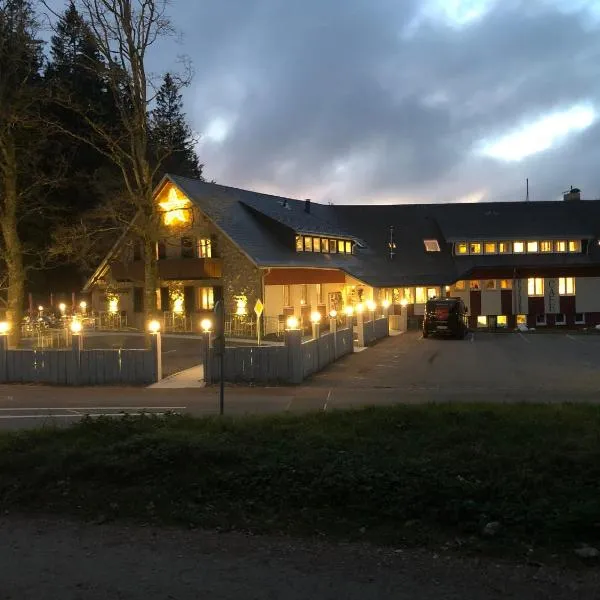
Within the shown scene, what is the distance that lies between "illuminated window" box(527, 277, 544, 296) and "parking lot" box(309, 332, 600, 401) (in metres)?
17.6

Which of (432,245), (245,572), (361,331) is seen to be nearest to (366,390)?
(361,331)

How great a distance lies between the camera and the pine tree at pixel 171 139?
24297 mm

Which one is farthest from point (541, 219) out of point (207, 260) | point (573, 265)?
point (207, 260)

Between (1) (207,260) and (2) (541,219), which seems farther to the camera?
(2) (541,219)

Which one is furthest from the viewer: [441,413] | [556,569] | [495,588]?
[441,413]

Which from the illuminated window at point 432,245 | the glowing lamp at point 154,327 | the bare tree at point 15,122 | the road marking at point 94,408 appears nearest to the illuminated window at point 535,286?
the illuminated window at point 432,245

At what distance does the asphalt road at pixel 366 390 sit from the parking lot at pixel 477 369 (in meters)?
0.03

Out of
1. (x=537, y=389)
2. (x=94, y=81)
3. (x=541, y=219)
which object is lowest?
(x=537, y=389)

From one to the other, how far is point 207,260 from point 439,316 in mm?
11690

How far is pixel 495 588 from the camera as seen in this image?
4.75m

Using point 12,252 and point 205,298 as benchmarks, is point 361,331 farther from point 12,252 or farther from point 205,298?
point 12,252

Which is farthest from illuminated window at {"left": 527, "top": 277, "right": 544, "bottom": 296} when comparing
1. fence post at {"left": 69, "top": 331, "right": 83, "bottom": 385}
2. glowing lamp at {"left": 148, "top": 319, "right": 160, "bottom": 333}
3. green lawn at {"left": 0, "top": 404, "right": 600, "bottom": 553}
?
green lawn at {"left": 0, "top": 404, "right": 600, "bottom": 553}

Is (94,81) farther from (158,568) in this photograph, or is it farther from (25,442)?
(158,568)

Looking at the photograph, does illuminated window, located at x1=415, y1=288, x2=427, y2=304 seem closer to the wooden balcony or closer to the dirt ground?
the wooden balcony
